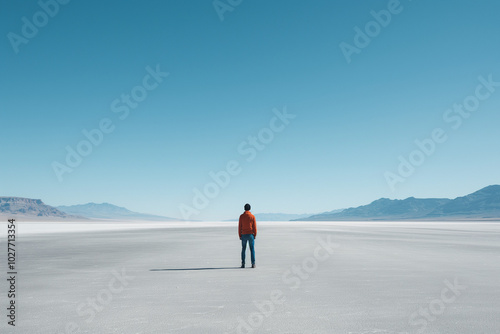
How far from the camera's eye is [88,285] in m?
9.42

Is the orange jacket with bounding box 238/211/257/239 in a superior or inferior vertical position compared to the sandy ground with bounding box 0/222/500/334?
superior

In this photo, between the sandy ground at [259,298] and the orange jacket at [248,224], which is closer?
the sandy ground at [259,298]

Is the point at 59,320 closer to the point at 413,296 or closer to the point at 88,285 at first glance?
the point at 88,285

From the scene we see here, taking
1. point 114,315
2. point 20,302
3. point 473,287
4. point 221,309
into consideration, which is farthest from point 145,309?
point 473,287

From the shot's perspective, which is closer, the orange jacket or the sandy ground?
the sandy ground

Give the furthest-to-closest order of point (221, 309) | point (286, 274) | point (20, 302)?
point (286, 274) → point (20, 302) → point (221, 309)

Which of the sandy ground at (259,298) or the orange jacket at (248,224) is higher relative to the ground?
the orange jacket at (248,224)

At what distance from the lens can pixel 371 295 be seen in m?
8.02

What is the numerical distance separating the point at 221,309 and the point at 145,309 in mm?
1334

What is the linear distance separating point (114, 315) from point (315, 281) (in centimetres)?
504

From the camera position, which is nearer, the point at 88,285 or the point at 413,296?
the point at 413,296

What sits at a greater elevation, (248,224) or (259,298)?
(248,224)

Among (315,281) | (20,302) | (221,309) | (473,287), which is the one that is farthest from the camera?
(315,281)

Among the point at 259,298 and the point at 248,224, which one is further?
the point at 248,224
